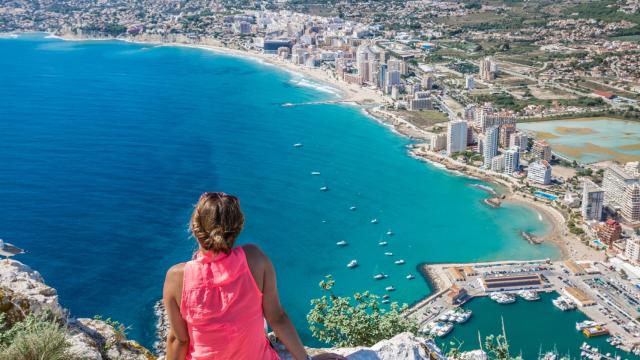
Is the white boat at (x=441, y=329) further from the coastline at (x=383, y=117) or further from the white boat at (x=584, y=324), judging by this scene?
the coastline at (x=383, y=117)

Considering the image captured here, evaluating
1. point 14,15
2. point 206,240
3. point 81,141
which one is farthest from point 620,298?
point 14,15

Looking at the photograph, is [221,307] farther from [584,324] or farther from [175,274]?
Result: [584,324]

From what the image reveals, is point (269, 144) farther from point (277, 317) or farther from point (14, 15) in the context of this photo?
point (14, 15)

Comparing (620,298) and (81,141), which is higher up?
(81,141)

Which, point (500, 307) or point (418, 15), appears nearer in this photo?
point (500, 307)

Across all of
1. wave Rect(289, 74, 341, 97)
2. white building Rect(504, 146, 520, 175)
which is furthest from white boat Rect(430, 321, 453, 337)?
wave Rect(289, 74, 341, 97)

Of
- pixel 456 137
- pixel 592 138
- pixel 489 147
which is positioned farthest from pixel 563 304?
pixel 592 138

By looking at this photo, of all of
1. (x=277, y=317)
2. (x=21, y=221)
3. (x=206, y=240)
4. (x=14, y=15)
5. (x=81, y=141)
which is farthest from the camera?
(x=14, y=15)
